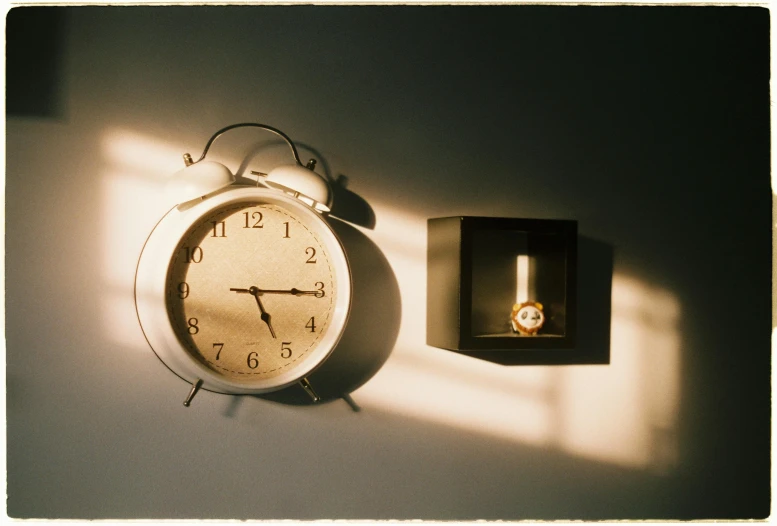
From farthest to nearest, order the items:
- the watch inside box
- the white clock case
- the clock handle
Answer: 1. the watch inside box
2. the clock handle
3. the white clock case

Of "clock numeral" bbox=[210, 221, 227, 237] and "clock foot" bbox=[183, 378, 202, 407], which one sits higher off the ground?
"clock numeral" bbox=[210, 221, 227, 237]

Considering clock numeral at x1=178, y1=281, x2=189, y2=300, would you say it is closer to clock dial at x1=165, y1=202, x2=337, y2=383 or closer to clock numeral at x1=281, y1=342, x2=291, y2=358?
clock dial at x1=165, y1=202, x2=337, y2=383

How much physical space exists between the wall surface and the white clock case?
10 cm

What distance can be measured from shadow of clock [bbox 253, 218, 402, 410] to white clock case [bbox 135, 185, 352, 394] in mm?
145

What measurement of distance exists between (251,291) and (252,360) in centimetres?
14

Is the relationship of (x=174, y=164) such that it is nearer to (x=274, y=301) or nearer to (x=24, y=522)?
(x=274, y=301)

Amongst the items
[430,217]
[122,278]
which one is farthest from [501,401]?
[122,278]

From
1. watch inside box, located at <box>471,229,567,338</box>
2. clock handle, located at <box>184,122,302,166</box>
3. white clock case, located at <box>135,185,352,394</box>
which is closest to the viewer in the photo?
white clock case, located at <box>135,185,352,394</box>

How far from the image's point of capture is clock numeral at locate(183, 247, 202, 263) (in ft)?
4.33

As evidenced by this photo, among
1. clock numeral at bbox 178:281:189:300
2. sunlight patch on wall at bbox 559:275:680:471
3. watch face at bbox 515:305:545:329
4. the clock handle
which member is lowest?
sunlight patch on wall at bbox 559:275:680:471

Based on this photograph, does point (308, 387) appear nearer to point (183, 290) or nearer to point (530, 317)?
point (183, 290)

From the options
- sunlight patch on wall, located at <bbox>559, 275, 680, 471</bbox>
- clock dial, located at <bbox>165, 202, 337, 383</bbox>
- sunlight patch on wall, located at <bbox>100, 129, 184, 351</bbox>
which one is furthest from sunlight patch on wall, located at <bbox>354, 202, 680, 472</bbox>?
sunlight patch on wall, located at <bbox>100, 129, 184, 351</bbox>

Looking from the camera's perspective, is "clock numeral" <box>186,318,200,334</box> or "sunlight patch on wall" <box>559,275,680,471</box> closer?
"clock numeral" <box>186,318,200,334</box>

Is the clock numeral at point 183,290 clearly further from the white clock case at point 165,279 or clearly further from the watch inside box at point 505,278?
the watch inside box at point 505,278
